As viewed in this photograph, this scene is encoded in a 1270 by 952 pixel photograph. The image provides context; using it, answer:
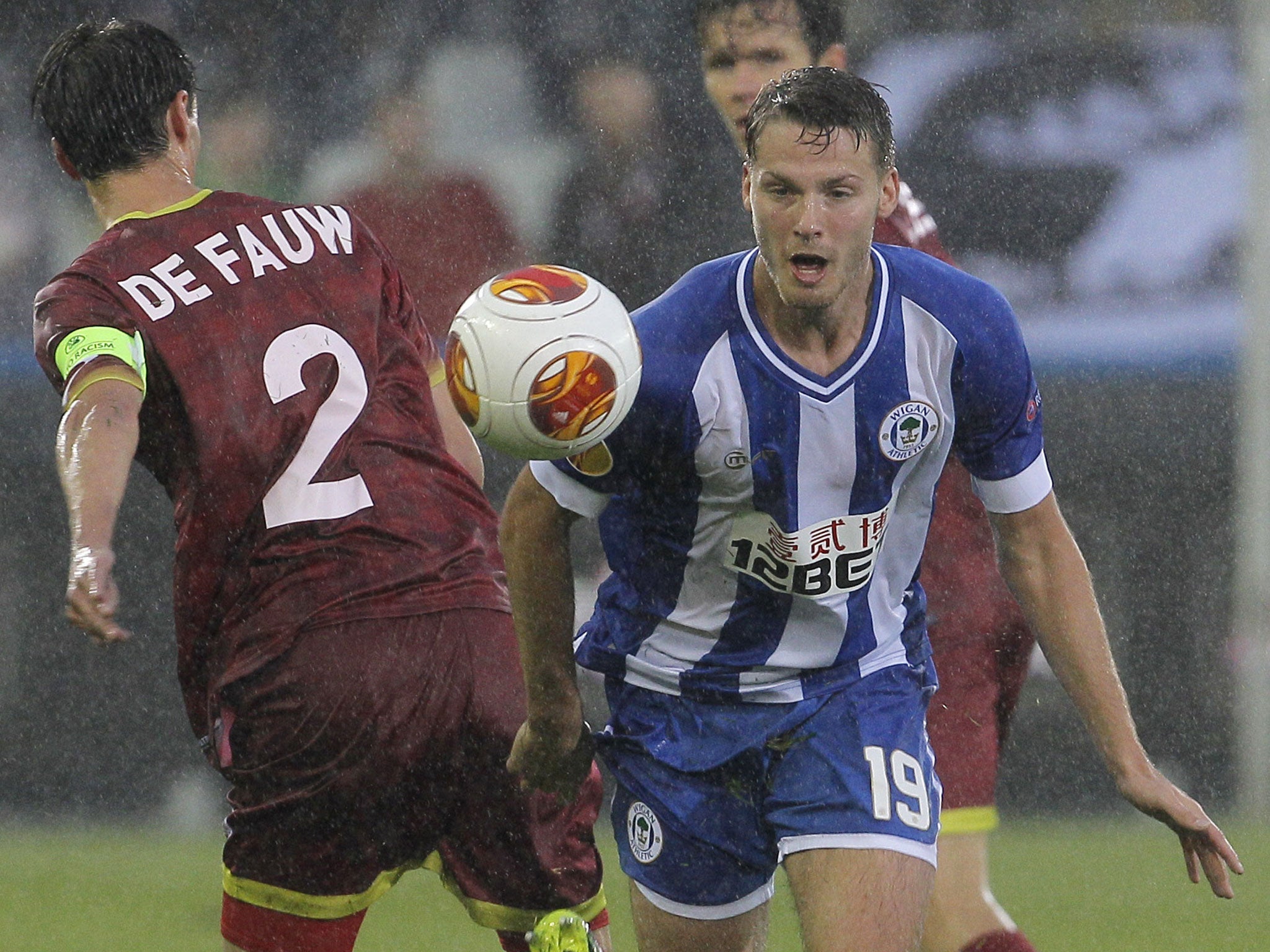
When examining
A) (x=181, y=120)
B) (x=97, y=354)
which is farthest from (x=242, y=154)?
(x=97, y=354)

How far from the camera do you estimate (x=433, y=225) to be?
23.9 feet

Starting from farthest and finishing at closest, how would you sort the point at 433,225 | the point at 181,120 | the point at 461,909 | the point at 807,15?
1. the point at 433,225
2. the point at 461,909
3. the point at 807,15
4. the point at 181,120

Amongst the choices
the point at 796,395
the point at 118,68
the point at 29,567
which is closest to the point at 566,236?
the point at 29,567

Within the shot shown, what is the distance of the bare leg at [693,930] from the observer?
3.42m

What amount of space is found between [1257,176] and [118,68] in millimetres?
5583

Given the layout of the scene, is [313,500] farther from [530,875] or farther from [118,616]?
[118,616]

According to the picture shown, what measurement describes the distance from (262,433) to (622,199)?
14.0ft

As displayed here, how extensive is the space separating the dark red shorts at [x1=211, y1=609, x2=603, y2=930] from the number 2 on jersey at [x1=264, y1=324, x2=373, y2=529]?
22cm

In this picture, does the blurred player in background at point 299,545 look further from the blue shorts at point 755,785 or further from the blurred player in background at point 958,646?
the blurred player in background at point 958,646

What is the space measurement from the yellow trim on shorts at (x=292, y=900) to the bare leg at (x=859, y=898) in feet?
2.72

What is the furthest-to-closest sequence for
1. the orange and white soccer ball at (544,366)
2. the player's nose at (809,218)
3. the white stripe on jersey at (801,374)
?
the white stripe on jersey at (801,374)
the player's nose at (809,218)
the orange and white soccer ball at (544,366)

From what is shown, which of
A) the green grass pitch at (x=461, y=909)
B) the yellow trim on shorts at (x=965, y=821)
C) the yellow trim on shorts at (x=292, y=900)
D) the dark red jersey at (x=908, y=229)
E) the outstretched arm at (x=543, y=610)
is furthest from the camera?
the green grass pitch at (x=461, y=909)

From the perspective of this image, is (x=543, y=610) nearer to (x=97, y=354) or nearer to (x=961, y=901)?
(x=97, y=354)

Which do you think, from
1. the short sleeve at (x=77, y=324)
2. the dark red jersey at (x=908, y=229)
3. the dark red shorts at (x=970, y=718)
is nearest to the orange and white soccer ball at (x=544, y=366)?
the short sleeve at (x=77, y=324)
